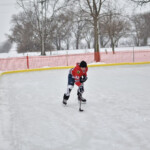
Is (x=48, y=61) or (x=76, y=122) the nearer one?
(x=76, y=122)

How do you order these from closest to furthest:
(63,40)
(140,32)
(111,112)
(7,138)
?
(7,138) < (111,112) < (140,32) < (63,40)

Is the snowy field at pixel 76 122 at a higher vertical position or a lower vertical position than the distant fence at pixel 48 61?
lower

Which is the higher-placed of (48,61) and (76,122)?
(48,61)

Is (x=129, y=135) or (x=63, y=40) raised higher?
(x=63, y=40)

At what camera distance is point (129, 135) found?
2973 millimetres

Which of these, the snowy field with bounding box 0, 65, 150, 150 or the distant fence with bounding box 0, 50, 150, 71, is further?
the distant fence with bounding box 0, 50, 150, 71

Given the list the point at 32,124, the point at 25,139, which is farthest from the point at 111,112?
the point at 25,139

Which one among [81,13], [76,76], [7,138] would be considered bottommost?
[7,138]

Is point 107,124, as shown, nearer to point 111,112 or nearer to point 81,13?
point 111,112

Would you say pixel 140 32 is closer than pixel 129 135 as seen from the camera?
No

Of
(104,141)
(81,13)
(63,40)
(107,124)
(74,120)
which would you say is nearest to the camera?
(104,141)

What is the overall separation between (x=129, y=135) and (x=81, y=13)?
13413 millimetres

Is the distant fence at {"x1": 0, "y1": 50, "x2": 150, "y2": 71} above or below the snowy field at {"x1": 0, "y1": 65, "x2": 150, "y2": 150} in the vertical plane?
above

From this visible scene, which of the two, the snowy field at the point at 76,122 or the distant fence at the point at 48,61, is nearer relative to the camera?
the snowy field at the point at 76,122
